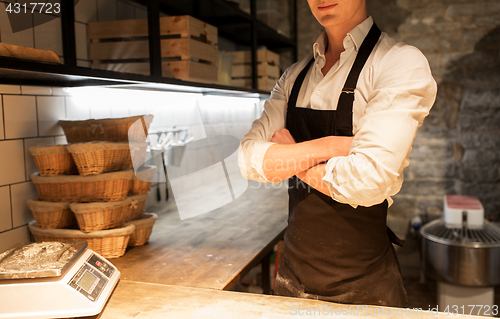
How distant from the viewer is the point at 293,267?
1.29m

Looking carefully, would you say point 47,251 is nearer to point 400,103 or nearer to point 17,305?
point 17,305

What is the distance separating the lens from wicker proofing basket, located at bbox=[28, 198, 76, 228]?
1.45 metres

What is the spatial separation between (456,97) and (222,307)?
107 inches

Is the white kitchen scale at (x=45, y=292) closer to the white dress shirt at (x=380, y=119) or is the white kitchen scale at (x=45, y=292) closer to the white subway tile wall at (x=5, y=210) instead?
the white subway tile wall at (x=5, y=210)

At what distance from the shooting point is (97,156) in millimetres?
1440

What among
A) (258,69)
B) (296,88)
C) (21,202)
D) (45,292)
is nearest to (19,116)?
(21,202)

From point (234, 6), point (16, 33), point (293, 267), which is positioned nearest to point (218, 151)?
point (293, 267)

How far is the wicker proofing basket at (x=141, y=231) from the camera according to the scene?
161 centimetres

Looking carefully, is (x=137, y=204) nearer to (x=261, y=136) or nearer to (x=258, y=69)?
(x=261, y=136)

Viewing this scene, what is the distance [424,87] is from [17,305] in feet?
3.70

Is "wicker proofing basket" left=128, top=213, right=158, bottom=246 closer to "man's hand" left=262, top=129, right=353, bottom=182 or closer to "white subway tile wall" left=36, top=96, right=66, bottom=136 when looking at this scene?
"white subway tile wall" left=36, top=96, right=66, bottom=136

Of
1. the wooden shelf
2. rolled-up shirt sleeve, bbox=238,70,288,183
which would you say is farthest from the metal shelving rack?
rolled-up shirt sleeve, bbox=238,70,288,183

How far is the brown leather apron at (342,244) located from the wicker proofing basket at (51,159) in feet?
2.83

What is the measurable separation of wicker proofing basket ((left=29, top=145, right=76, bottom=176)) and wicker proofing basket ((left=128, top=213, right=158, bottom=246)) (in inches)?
13.2
